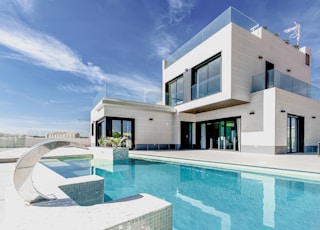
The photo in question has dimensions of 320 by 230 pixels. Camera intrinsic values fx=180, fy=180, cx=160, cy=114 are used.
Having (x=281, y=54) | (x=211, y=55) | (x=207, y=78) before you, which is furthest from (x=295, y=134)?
(x=211, y=55)

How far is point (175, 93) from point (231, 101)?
5796mm

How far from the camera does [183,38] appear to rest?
14.8 meters

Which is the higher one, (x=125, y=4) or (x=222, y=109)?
(x=125, y=4)

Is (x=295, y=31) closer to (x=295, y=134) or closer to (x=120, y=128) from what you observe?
(x=295, y=134)

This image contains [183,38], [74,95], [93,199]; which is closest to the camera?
[93,199]

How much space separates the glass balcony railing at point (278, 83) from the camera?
34.2 feet

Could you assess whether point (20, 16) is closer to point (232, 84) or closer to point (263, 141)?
point (232, 84)

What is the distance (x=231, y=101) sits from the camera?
10.8 metres

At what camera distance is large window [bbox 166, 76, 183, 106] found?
→ 1495cm

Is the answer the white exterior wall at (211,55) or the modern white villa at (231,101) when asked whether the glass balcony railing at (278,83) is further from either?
the white exterior wall at (211,55)

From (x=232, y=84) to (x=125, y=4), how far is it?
7441 mm

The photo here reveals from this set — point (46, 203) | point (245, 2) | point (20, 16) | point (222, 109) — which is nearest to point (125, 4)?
point (20, 16)

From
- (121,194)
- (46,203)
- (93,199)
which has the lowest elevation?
(121,194)

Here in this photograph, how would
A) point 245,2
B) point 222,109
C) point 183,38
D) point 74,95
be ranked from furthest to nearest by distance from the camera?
point 74,95 < point 183,38 < point 222,109 < point 245,2
